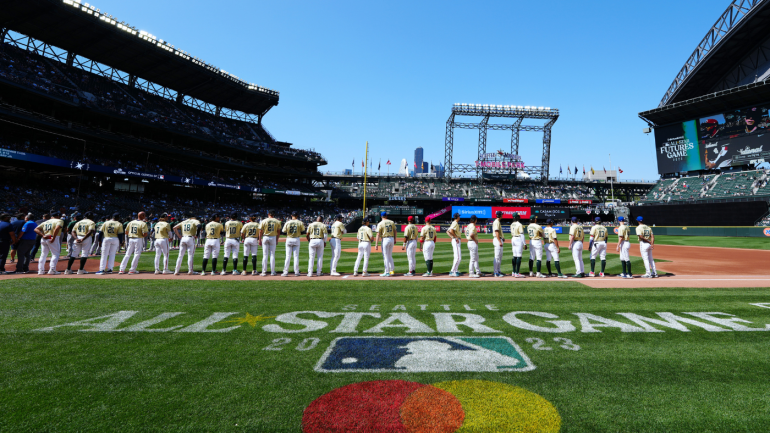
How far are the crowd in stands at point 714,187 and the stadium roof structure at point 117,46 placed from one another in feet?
186

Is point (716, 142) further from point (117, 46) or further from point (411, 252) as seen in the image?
point (117, 46)

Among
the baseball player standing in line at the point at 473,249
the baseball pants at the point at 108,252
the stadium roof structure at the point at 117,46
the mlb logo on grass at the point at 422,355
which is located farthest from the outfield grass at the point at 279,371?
the stadium roof structure at the point at 117,46

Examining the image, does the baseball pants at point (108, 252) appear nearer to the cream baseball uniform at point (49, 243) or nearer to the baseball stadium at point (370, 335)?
the baseball stadium at point (370, 335)

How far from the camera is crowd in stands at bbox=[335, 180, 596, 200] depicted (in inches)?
2318

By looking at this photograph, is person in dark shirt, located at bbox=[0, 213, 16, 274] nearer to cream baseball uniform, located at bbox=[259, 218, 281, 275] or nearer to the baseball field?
the baseball field

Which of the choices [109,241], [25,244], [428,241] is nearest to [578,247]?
[428,241]

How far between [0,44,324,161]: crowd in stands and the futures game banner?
53.1 m

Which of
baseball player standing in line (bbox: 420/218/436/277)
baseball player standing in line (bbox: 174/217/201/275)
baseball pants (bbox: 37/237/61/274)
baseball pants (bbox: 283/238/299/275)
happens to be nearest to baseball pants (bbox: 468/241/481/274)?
baseball player standing in line (bbox: 420/218/436/277)

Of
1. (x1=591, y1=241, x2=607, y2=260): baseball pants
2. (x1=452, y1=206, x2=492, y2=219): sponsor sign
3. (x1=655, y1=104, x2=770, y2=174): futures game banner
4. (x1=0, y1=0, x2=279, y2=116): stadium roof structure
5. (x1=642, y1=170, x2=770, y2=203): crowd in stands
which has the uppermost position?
(x1=0, y1=0, x2=279, y2=116): stadium roof structure

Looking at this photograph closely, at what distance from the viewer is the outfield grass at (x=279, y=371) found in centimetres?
248

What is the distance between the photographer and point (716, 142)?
42.5 m

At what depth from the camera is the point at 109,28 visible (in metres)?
31.3

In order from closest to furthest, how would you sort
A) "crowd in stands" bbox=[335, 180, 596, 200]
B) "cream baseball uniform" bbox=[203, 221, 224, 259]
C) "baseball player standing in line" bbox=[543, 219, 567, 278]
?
1. "cream baseball uniform" bbox=[203, 221, 224, 259]
2. "baseball player standing in line" bbox=[543, 219, 567, 278]
3. "crowd in stands" bbox=[335, 180, 596, 200]

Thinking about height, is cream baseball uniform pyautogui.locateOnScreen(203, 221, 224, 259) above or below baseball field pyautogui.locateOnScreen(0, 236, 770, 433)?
above
